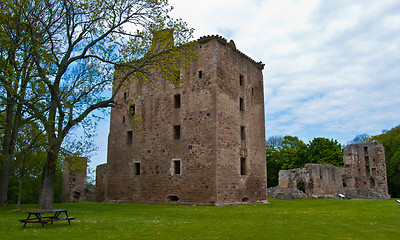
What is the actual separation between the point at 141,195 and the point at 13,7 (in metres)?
13.9

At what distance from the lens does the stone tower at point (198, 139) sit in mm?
21141

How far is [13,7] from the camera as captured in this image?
48.5ft

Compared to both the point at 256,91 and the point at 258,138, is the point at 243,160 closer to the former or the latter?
the point at 258,138

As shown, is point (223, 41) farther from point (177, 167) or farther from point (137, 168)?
point (137, 168)

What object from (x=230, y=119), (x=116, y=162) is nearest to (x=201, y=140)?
(x=230, y=119)

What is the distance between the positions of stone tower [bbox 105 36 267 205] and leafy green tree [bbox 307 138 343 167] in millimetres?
27545

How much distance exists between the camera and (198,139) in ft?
70.6

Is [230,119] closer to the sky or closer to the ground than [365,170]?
closer to the sky

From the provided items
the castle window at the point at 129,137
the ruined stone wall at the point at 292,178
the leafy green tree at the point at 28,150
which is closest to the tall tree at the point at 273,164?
the ruined stone wall at the point at 292,178

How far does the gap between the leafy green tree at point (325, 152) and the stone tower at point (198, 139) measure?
2754cm

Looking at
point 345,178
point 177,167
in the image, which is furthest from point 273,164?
point 177,167

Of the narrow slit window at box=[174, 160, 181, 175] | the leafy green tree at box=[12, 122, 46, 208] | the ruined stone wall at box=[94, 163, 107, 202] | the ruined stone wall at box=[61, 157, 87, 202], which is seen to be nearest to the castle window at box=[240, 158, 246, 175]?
the narrow slit window at box=[174, 160, 181, 175]

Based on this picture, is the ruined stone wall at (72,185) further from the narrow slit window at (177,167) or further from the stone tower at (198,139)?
the narrow slit window at (177,167)

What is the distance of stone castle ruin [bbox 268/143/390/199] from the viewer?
33.5m
